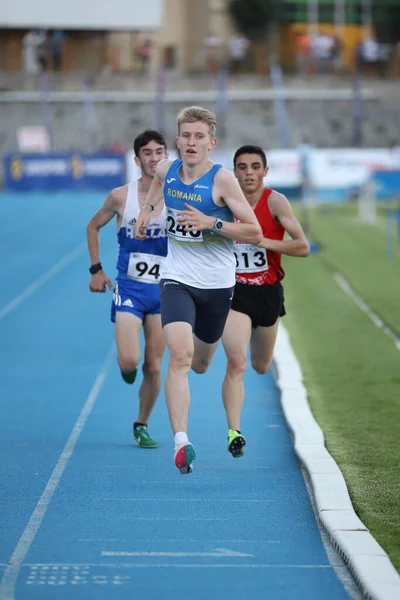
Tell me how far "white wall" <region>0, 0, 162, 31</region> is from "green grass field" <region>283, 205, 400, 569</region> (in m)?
35.8

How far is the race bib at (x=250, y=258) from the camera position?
8.64m

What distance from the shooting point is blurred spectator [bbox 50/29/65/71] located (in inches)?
2233

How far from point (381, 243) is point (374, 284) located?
29.0ft

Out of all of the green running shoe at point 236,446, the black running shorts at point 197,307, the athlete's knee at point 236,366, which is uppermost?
the black running shorts at point 197,307

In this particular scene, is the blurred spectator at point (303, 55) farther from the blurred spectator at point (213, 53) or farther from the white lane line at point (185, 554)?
the white lane line at point (185, 554)

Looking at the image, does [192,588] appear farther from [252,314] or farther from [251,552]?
[252,314]

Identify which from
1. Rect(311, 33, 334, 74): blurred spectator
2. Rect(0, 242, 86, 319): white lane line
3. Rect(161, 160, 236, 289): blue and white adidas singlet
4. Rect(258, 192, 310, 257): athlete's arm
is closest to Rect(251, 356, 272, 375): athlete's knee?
Rect(258, 192, 310, 257): athlete's arm

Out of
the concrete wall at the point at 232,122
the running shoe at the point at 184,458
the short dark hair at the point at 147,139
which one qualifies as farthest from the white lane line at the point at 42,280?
the concrete wall at the point at 232,122

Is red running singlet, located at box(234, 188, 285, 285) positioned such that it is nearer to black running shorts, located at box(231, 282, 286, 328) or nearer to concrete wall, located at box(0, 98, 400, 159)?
black running shorts, located at box(231, 282, 286, 328)

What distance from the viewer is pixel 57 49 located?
186ft

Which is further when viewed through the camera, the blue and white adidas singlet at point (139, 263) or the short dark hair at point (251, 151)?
the blue and white adidas singlet at point (139, 263)

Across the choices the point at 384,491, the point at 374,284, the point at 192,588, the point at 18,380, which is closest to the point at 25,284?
the point at 374,284

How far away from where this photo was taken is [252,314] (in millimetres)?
8625

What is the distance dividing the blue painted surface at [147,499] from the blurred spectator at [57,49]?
44.9 metres
